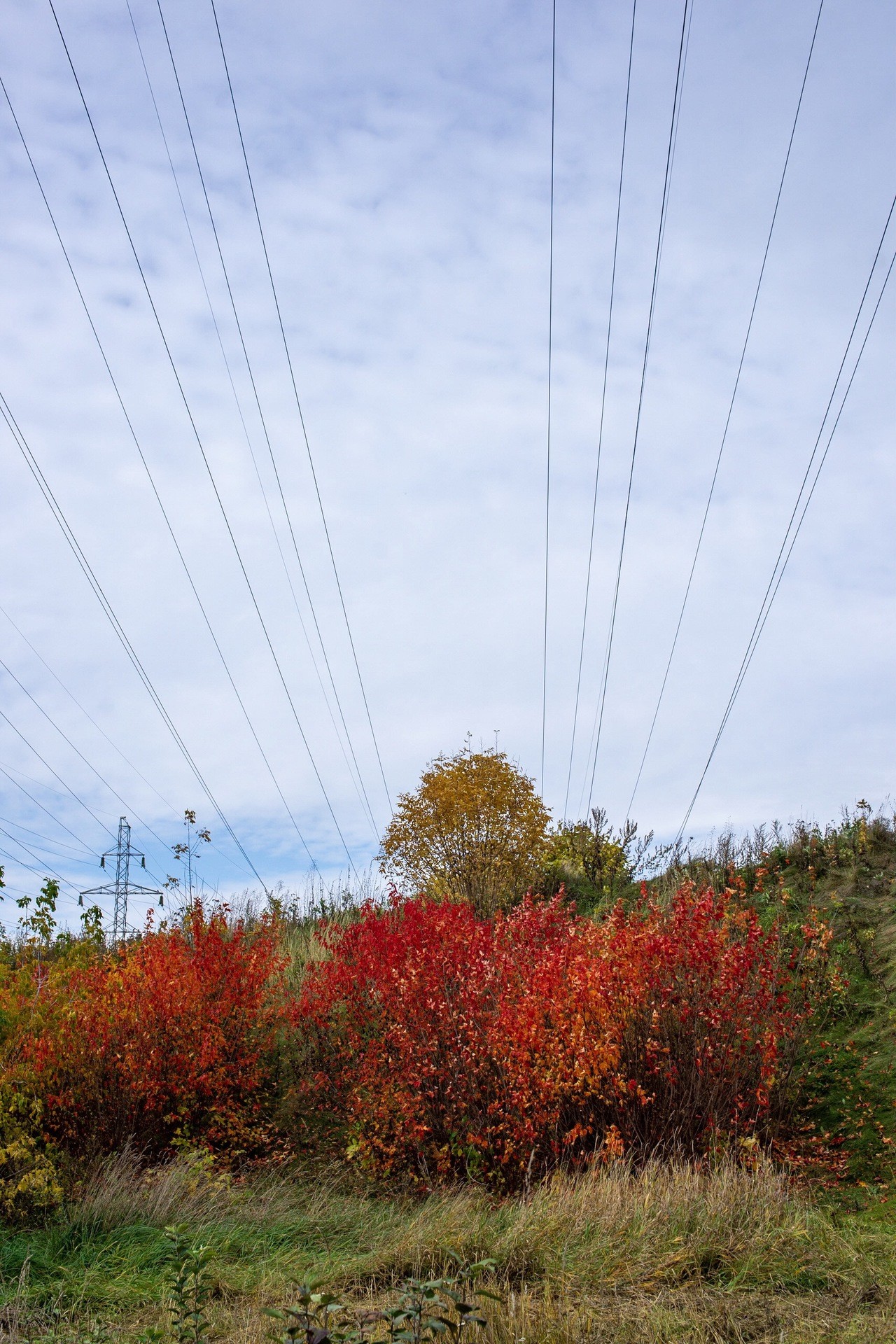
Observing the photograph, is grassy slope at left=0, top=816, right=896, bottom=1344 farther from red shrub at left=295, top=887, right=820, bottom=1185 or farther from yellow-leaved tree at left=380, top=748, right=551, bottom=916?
yellow-leaved tree at left=380, top=748, right=551, bottom=916

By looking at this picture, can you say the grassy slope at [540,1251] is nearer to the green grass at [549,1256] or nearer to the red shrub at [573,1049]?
the green grass at [549,1256]

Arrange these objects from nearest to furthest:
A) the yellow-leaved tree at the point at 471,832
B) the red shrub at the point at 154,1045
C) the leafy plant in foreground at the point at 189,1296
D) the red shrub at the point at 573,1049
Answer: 1. the leafy plant in foreground at the point at 189,1296
2. the red shrub at the point at 573,1049
3. the red shrub at the point at 154,1045
4. the yellow-leaved tree at the point at 471,832

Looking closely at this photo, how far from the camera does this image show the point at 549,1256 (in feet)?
16.0

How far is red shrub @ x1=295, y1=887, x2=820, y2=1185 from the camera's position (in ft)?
23.1

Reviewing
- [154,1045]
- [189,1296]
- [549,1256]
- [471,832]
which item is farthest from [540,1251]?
[471,832]

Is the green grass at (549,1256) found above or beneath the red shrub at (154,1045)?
beneath

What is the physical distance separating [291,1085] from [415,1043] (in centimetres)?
254

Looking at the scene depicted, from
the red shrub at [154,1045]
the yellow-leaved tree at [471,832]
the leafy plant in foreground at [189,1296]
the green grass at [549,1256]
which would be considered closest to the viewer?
the leafy plant in foreground at [189,1296]

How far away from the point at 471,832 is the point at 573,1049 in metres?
9.02

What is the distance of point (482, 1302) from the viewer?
14.6ft

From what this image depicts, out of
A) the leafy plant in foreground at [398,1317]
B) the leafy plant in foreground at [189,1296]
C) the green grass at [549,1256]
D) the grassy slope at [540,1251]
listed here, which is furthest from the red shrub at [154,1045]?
the leafy plant in foreground at [398,1317]

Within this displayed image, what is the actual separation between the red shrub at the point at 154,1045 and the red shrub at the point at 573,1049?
1.50 m

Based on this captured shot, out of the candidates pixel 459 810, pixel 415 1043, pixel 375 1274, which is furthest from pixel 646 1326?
pixel 459 810

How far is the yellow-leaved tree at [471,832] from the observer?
15656 millimetres
